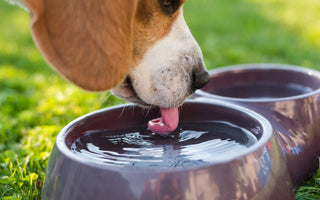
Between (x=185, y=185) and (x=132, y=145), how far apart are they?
0.46 m

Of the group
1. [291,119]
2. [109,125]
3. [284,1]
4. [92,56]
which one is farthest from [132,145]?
[284,1]

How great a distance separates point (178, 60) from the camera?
1.84 m

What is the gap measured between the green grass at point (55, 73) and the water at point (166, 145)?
13.1 inches

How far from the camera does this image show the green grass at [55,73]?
2.06m

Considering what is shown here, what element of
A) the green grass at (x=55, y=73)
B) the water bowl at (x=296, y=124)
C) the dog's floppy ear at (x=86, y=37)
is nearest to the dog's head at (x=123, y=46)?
the dog's floppy ear at (x=86, y=37)

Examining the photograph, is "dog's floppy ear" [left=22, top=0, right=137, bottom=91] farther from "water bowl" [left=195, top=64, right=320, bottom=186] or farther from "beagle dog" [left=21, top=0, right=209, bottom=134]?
"water bowl" [left=195, top=64, right=320, bottom=186]

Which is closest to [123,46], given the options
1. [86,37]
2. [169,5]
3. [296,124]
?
[86,37]

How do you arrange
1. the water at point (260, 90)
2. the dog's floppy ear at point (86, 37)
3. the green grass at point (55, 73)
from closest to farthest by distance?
the dog's floppy ear at point (86, 37) < the green grass at point (55, 73) < the water at point (260, 90)

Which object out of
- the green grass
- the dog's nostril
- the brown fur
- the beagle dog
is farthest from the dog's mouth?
the green grass

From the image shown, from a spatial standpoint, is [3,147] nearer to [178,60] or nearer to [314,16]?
[178,60]

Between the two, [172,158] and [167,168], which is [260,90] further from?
[167,168]

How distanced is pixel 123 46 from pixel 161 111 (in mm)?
383

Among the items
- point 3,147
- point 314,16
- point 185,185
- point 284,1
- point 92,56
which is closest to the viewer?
point 185,185

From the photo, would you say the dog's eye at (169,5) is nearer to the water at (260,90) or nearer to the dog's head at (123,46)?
the dog's head at (123,46)
